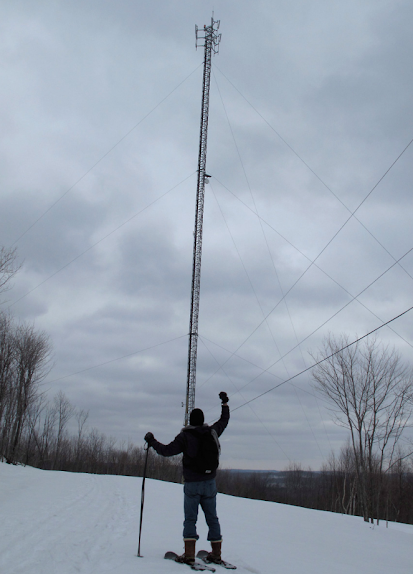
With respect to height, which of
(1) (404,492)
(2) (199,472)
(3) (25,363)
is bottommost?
(1) (404,492)

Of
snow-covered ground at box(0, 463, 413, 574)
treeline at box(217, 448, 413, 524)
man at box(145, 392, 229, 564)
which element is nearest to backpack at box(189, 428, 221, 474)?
man at box(145, 392, 229, 564)

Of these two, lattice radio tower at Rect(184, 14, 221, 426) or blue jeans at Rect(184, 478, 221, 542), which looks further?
lattice radio tower at Rect(184, 14, 221, 426)

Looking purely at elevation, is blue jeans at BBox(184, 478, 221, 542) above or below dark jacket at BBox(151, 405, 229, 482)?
below

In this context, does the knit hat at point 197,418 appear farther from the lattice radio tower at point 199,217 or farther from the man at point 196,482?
the lattice radio tower at point 199,217

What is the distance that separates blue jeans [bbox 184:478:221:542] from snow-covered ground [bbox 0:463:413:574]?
1.51 feet

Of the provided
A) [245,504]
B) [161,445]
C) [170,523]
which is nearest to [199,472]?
[161,445]

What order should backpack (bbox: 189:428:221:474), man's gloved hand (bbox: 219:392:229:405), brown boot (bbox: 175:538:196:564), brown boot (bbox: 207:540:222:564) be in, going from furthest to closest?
man's gloved hand (bbox: 219:392:229:405) → backpack (bbox: 189:428:221:474) → brown boot (bbox: 207:540:222:564) → brown boot (bbox: 175:538:196:564)

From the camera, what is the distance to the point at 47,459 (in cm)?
5338

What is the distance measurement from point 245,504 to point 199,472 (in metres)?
10.2

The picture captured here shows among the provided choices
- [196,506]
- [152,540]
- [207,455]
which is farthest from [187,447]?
[152,540]

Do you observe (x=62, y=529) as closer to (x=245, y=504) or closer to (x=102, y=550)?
(x=102, y=550)

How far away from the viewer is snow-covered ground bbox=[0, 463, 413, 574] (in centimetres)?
520

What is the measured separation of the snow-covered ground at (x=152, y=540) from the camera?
205 inches

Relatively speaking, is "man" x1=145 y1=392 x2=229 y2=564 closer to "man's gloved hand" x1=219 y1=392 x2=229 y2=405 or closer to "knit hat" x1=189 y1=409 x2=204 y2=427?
"knit hat" x1=189 y1=409 x2=204 y2=427
